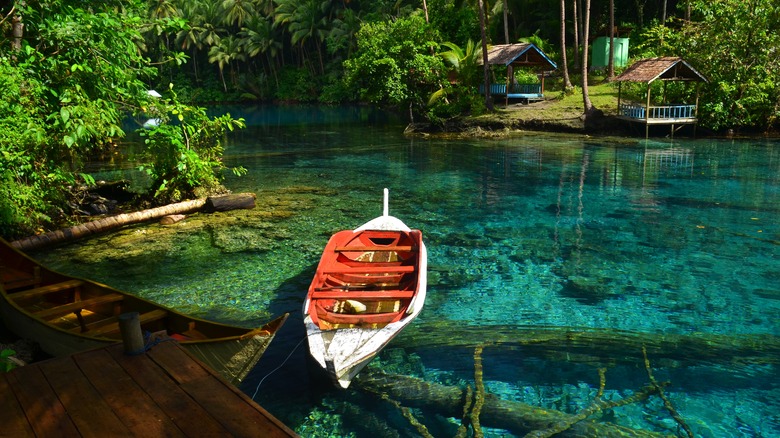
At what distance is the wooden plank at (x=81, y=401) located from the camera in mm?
3793

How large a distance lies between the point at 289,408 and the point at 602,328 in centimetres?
458

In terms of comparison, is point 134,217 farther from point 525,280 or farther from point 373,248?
point 525,280

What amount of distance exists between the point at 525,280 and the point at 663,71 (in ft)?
70.5

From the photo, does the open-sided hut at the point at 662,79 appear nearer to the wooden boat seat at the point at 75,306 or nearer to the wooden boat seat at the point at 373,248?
the wooden boat seat at the point at 373,248

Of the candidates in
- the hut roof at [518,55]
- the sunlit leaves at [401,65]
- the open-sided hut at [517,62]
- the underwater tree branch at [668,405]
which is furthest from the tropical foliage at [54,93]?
the open-sided hut at [517,62]

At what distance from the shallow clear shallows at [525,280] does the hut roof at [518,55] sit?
13876mm

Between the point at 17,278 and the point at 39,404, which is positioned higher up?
the point at 39,404

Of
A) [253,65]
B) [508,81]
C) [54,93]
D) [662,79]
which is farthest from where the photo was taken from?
[253,65]

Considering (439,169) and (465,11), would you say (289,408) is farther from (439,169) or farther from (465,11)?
(465,11)

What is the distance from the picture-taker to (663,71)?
27750 millimetres

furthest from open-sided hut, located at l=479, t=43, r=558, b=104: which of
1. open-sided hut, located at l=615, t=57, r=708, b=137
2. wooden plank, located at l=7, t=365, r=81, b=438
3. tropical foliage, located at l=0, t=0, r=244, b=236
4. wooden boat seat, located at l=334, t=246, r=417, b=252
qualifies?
wooden plank, located at l=7, t=365, r=81, b=438

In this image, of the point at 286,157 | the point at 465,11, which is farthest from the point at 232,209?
the point at 465,11

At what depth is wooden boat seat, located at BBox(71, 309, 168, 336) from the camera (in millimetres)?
6551

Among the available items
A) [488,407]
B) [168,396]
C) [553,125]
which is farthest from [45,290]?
[553,125]
